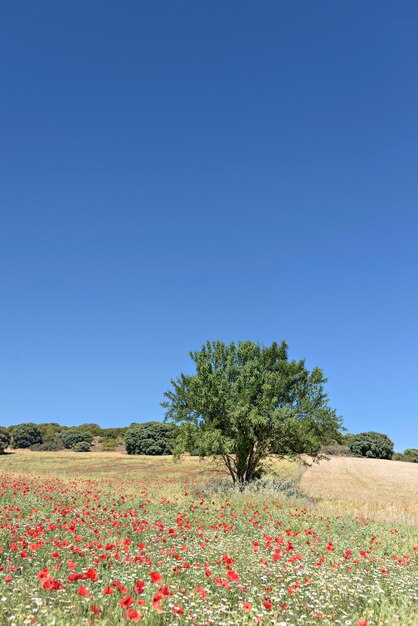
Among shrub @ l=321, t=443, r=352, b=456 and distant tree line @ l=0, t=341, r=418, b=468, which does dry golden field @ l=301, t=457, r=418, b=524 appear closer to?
distant tree line @ l=0, t=341, r=418, b=468

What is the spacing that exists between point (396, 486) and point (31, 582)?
41.6 m

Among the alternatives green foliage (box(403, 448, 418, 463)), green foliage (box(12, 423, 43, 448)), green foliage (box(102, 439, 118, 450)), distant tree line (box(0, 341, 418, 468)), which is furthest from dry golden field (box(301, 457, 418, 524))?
green foliage (box(12, 423, 43, 448))

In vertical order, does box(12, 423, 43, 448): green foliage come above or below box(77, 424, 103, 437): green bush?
below

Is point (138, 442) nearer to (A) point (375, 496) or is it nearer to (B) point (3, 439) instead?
(B) point (3, 439)

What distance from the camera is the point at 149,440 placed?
266 feet

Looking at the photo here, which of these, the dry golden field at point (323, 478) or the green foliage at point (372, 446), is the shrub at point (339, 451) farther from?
the dry golden field at point (323, 478)

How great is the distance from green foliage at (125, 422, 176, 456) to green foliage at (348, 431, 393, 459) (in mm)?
39750

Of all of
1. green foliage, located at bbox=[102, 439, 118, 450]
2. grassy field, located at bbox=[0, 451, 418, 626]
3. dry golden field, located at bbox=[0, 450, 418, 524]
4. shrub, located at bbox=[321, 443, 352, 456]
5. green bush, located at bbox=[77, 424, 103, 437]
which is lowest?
dry golden field, located at bbox=[0, 450, 418, 524]

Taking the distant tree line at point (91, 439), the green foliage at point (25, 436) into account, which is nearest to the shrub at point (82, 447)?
the distant tree line at point (91, 439)

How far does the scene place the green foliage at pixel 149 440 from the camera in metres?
80.8

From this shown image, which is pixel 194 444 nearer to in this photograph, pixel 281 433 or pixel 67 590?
pixel 281 433

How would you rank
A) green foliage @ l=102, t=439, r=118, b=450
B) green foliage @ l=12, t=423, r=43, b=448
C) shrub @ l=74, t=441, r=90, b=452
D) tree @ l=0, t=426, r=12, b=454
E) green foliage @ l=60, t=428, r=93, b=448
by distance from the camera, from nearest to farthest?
→ tree @ l=0, t=426, r=12, b=454
shrub @ l=74, t=441, r=90, b=452
green foliage @ l=102, t=439, r=118, b=450
green foliage @ l=60, t=428, r=93, b=448
green foliage @ l=12, t=423, r=43, b=448

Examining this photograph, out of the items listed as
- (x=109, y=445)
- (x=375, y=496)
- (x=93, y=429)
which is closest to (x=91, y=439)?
(x=109, y=445)

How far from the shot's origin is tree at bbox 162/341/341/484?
26.2m
